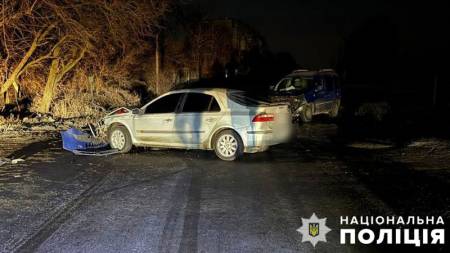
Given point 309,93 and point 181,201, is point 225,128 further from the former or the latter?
point 309,93

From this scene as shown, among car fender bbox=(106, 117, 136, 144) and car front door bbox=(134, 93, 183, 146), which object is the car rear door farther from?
car fender bbox=(106, 117, 136, 144)

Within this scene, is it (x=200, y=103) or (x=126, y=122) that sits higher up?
(x=200, y=103)

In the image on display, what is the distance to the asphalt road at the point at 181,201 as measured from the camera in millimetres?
5332

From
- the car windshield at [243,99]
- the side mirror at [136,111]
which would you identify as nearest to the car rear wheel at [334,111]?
the car windshield at [243,99]

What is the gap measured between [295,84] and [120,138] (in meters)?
9.18

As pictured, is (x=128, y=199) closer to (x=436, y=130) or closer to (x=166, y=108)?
(x=166, y=108)

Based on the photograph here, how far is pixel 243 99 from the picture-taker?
10477 millimetres

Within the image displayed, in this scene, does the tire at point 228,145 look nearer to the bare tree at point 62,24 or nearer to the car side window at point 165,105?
the car side window at point 165,105

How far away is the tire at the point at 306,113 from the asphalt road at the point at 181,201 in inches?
268

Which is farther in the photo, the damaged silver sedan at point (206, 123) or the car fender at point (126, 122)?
the car fender at point (126, 122)

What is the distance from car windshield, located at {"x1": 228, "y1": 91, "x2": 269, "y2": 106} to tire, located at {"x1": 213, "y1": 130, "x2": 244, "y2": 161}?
0.68 m

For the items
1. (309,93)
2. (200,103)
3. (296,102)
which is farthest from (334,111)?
(200,103)

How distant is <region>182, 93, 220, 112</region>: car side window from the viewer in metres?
10.5

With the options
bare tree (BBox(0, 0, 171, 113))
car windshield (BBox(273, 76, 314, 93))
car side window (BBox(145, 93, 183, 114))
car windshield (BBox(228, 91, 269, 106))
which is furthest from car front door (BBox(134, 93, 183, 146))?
car windshield (BBox(273, 76, 314, 93))
